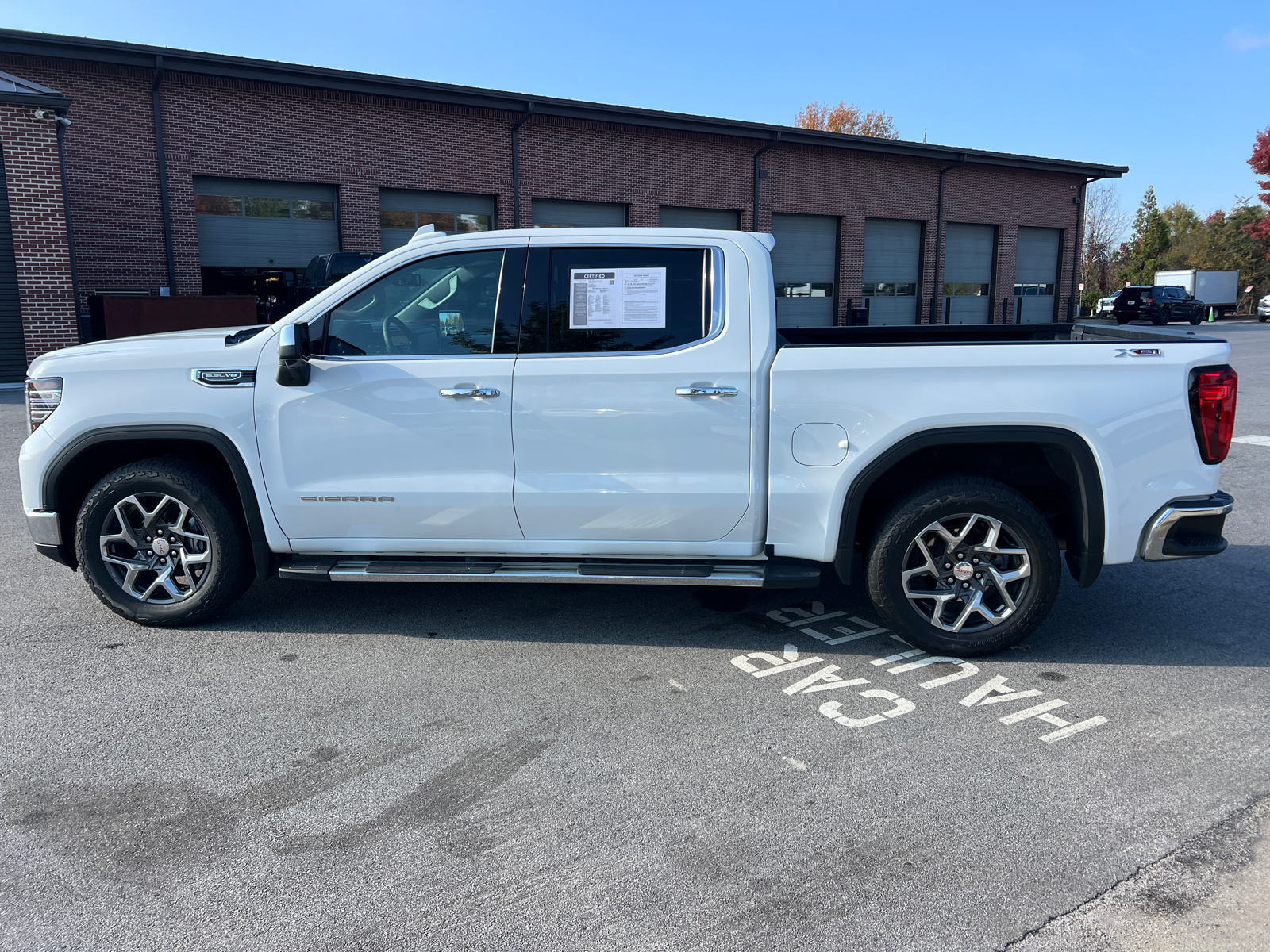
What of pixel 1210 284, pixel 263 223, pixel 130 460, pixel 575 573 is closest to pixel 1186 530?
pixel 575 573

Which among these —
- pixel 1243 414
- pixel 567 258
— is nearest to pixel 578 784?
pixel 567 258

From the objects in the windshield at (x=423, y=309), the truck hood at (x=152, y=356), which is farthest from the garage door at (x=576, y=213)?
the windshield at (x=423, y=309)

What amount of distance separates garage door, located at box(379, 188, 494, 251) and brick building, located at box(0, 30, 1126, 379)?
0.15 feet

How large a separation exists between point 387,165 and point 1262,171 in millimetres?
56499

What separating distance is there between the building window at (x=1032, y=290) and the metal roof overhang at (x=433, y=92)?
4598 millimetres

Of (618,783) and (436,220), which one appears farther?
(436,220)

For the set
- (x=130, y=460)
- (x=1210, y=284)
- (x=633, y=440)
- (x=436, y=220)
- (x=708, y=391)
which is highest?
(x=436, y=220)

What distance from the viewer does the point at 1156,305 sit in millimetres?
43625

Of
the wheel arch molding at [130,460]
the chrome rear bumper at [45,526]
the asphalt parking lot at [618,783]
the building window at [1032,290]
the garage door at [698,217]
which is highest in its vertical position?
the garage door at [698,217]

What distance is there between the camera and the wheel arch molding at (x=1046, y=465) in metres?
Answer: 4.20

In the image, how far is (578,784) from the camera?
10.9 ft

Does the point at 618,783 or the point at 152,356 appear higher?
the point at 152,356

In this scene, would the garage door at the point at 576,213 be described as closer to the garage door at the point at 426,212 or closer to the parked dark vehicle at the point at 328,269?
the garage door at the point at 426,212

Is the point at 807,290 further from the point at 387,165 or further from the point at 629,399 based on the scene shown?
the point at 629,399
